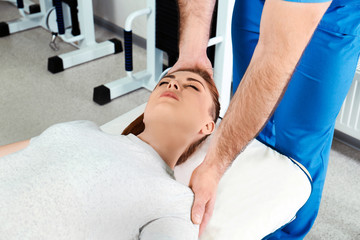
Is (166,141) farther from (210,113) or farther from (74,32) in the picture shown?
(74,32)

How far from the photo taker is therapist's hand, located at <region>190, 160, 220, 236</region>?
120 cm

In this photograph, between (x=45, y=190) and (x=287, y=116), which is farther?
(x=287, y=116)

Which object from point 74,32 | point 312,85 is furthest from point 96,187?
point 74,32

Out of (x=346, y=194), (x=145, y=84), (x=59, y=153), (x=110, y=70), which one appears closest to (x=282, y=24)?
(x=59, y=153)

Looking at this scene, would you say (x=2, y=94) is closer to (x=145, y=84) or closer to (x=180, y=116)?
(x=145, y=84)

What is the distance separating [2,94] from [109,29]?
1.09 metres

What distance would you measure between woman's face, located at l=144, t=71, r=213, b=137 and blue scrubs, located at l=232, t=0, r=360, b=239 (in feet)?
0.85

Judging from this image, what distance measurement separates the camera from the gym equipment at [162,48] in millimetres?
2133

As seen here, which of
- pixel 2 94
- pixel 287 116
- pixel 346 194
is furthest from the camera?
pixel 2 94

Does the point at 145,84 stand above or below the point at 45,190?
below

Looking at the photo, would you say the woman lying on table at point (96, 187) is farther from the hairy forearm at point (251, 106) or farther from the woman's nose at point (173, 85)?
the hairy forearm at point (251, 106)

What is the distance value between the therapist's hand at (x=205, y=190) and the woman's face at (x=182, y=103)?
176 millimetres

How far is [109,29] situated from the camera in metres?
3.42

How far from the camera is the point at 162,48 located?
8.28ft
